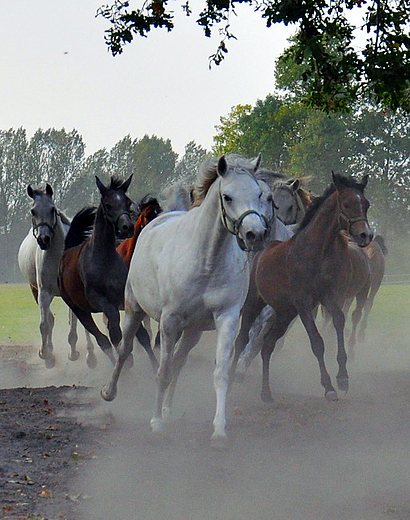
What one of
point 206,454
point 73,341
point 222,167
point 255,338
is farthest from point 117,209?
point 206,454

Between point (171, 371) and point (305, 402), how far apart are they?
1.96 metres

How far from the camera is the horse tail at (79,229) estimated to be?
12.5m

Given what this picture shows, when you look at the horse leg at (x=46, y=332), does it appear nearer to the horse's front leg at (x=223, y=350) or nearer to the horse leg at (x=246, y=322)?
the horse leg at (x=246, y=322)

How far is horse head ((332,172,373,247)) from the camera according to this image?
32.4 ft

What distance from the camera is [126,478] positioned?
6.35 m

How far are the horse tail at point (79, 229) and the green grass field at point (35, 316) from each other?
6964 millimetres

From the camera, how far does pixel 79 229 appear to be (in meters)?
12.5

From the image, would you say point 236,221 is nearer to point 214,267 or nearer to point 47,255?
point 214,267

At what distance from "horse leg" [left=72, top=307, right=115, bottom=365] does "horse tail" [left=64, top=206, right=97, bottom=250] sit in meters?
1.04

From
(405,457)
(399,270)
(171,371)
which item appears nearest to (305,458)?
(405,457)

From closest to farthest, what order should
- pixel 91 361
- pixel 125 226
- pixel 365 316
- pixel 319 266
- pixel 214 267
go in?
pixel 214 267 < pixel 319 266 < pixel 125 226 < pixel 91 361 < pixel 365 316

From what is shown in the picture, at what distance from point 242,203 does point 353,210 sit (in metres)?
2.86

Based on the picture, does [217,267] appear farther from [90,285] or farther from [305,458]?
[90,285]

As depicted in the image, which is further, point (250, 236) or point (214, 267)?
point (214, 267)
